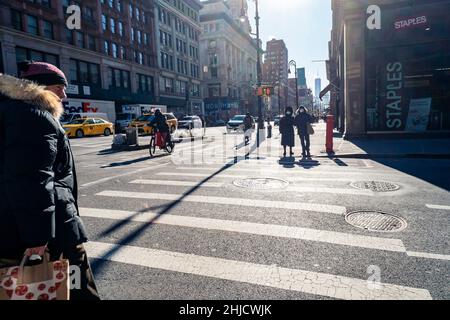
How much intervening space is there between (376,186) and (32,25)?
38.5m

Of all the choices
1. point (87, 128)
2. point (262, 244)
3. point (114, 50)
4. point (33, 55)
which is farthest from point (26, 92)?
point (114, 50)

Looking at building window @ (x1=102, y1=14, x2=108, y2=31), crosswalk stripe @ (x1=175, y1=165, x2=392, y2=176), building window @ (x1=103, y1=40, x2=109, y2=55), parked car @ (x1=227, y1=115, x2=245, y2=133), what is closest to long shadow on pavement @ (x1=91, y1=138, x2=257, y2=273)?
crosswalk stripe @ (x1=175, y1=165, x2=392, y2=176)

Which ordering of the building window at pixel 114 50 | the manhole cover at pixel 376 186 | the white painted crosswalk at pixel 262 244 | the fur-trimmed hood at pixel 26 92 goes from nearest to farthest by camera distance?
the fur-trimmed hood at pixel 26 92 < the white painted crosswalk at pixel 262 244 < the manhole cover at pixel 376 186 < the building window at pixel 114 50

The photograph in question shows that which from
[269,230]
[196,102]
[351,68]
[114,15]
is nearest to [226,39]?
[196,102]

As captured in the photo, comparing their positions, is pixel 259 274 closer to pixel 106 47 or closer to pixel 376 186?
pixel 376 186

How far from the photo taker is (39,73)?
2.19m

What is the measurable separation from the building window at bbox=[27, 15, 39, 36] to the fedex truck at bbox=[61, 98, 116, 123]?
Answer: 25.2 feet

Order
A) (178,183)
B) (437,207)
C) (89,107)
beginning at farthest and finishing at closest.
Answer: (89,107) → (178,183) → (437,207)

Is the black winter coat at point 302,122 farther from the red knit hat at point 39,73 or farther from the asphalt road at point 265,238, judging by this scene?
the red knit hat at point 39,73

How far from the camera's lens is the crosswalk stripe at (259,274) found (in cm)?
287

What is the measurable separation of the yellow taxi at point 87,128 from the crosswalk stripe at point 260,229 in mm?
21310

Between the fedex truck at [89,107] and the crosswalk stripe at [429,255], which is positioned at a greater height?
the fedex truck at [89,107]

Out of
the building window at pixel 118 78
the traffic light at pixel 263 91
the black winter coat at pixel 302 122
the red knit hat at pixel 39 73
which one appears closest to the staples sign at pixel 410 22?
the black winter coat at pixel 302 122

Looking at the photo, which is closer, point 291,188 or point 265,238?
point 265,238
